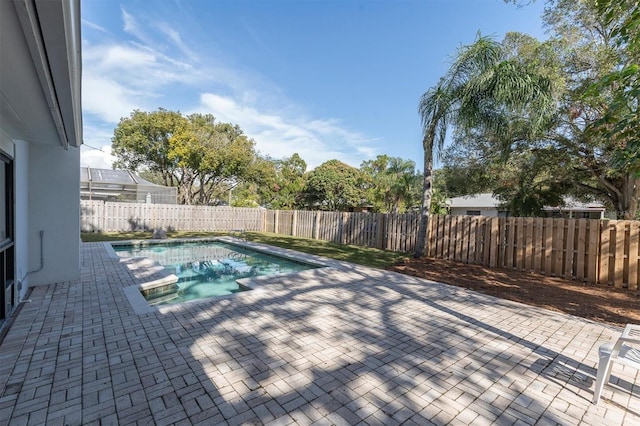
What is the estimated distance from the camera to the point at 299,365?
279 cm

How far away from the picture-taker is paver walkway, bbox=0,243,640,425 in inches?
84.3

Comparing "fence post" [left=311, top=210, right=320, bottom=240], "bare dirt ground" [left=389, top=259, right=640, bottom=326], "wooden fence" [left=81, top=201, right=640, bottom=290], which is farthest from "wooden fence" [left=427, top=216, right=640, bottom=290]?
"fence post" [left=311, top=210, right=320, bottom=240]

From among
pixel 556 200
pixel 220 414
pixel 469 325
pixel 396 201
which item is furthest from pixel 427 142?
pixel 396 201

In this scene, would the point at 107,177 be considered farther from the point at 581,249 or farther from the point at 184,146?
the point at 581,249

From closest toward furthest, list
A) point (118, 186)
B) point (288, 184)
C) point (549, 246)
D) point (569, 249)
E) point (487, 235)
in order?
point (569, 249)
point (549, 246)
point (487, 235)
point (118, 186)
point (288, 184)

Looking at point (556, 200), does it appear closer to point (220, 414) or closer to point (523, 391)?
point (523, 391)

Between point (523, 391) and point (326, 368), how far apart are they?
5.53 ft

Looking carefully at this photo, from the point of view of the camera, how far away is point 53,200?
5.16 meters

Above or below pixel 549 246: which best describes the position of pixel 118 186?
above

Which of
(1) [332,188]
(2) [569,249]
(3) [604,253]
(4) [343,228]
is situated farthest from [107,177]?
(3) [604,253]

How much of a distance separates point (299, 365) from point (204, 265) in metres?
7.43

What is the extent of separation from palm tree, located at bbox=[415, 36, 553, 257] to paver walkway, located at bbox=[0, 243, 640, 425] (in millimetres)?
5797

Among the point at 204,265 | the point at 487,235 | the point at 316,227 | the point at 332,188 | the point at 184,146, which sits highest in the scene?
the point at 184,146

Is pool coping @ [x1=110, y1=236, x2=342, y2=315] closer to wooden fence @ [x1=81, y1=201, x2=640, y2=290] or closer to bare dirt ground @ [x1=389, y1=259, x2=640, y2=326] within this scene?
bare dirt ground @ [x1=389, y1=259, x2=640, y2=326]
